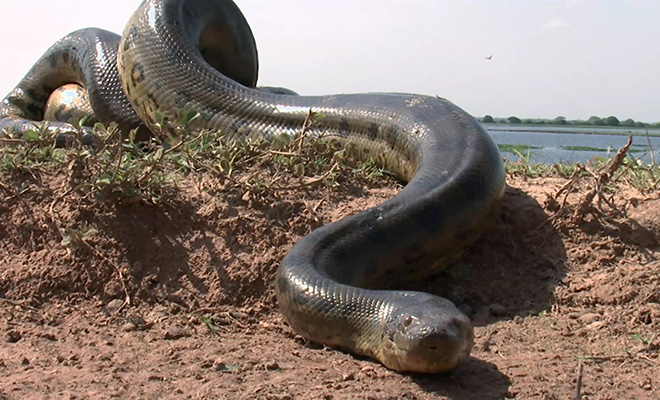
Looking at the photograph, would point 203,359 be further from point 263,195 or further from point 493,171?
point 493,171

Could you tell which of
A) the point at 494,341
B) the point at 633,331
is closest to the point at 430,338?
the point at 494,341

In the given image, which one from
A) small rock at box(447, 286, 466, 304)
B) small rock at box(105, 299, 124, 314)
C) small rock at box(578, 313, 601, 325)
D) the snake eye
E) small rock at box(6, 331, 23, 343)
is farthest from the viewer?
small rock at box(447, 286, 466, 304)

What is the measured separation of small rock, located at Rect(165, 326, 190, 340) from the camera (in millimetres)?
4027

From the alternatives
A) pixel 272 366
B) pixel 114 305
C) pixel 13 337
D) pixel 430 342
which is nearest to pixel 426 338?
pixel 430 342

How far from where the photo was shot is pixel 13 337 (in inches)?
157

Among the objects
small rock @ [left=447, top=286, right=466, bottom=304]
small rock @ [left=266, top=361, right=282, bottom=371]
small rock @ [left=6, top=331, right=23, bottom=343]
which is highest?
small rock @ [left=447, top=286, right=466, bottom=304]

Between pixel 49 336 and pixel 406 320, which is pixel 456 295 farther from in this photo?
pixel 49 336

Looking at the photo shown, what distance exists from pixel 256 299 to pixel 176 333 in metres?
0.61

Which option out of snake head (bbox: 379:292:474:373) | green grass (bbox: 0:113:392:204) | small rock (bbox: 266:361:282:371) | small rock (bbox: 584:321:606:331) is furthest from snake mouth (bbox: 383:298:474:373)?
green grass (bbox: 0:113:392:204)

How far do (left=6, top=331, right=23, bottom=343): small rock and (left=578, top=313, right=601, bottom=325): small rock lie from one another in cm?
295

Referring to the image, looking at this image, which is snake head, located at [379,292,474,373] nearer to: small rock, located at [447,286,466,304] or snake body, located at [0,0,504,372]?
snake body, located at [0,0,504,372]

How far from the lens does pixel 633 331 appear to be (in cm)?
404

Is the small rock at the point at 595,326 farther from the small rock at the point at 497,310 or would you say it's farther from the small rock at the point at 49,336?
the small rock at the point at 49,336

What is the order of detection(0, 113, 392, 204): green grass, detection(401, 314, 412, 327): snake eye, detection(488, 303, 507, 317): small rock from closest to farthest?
1. detection(401, 314, 412, 327): snake eye
2. detection(488, 303, 507, 317): small rock
3. detection(0, 113, 392, 204): green grass
